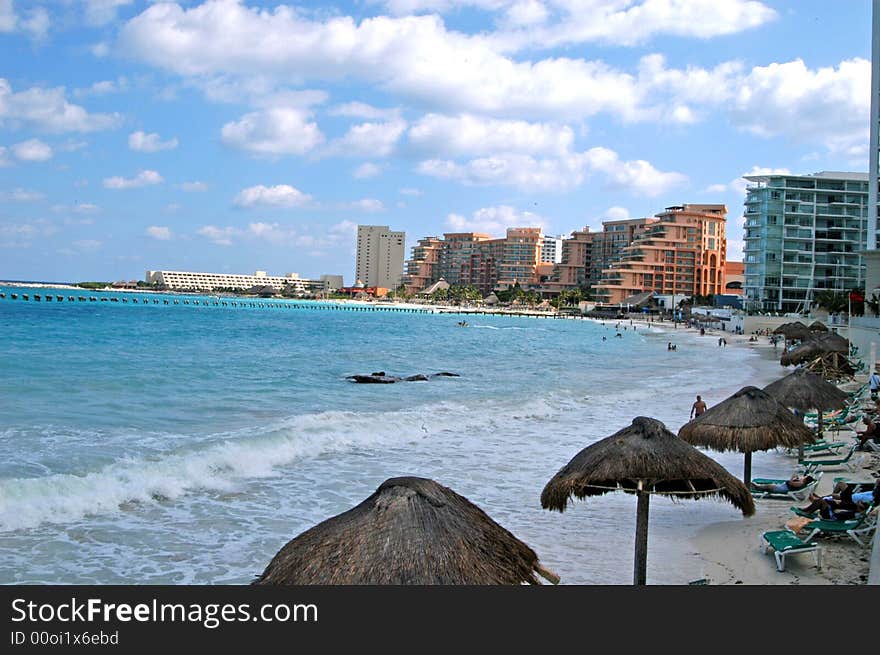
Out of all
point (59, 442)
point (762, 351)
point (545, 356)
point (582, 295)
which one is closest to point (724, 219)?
point (582, 295)

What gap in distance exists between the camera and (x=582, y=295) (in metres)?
139

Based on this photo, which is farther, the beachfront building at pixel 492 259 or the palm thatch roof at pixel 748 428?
the beachfront building at pixel 492 259

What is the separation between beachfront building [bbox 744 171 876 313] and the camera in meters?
77.9

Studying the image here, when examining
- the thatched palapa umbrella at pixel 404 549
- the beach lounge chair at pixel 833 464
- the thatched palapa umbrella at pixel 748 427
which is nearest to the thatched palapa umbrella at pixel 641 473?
the thatched palapa umbrella at pixel 404 549

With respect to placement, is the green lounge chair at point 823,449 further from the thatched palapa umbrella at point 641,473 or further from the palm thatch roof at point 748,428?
the thatched palapa umbrella at point 641,473

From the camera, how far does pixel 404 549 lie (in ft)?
16.5

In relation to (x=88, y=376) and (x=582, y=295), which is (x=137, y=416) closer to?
(x=88, y=376)

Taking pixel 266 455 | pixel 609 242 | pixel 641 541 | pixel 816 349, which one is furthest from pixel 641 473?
pixel 609 242

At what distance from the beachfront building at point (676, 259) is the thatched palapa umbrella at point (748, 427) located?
11243cm

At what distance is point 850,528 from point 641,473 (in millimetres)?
3028

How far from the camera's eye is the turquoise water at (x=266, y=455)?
889cm

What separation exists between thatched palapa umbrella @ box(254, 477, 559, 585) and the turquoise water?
3.19 metres

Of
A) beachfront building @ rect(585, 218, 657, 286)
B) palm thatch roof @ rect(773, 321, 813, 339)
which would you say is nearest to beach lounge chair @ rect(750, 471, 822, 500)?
palm thatch roof @ rect(773, 321, 813, 339)

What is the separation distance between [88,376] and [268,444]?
547 inches
